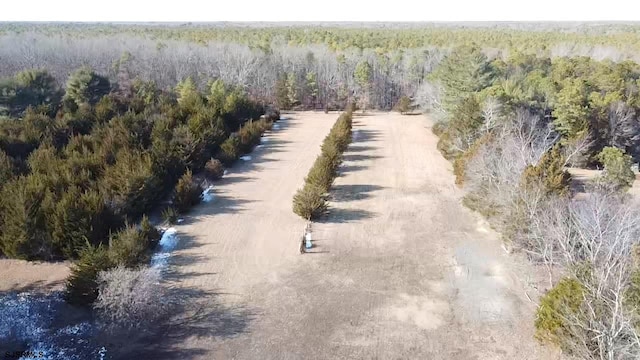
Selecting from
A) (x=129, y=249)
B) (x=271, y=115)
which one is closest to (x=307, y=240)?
(x=129, y=249)

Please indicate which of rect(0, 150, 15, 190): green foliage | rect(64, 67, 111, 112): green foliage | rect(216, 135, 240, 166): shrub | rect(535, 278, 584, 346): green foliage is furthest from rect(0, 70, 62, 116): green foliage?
rect(535, 278, 584, 346): green foliage

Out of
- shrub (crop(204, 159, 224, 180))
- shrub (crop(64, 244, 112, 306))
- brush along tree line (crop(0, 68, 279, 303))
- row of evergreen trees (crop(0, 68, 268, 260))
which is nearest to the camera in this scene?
shrub (crop(64, 244, 112, 306))

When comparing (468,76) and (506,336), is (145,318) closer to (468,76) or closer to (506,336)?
(506,336)

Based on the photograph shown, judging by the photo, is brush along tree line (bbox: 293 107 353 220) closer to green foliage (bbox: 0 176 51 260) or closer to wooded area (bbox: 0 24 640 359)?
wooded area (bbox: 0 24 640 359)

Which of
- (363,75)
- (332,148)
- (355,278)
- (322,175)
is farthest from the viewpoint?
(363,75)

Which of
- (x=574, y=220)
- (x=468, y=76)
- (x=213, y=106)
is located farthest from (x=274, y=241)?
(x=468, y=76)

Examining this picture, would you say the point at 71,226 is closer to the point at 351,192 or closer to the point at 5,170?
the point at 5,170

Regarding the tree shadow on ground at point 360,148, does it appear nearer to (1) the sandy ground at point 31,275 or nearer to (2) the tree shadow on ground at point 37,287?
(1) the sandy ground at point 31,275
